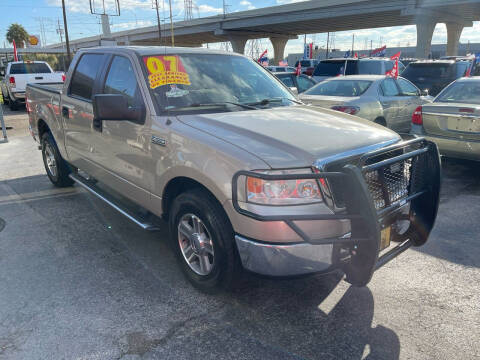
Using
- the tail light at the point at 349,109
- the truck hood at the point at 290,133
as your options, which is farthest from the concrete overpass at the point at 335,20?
the truck hood at the point at 290,133

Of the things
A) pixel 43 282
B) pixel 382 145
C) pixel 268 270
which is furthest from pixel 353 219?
pixel 43 282

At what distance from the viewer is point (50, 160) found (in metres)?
6.08

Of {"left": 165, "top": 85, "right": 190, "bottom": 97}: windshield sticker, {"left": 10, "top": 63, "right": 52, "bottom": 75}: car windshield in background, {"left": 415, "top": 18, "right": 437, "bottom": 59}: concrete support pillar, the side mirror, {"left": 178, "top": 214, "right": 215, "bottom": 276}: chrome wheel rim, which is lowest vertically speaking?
{"left": 178, "top": 214, "right": 215, "bottom": 276}: chrome wheel rim

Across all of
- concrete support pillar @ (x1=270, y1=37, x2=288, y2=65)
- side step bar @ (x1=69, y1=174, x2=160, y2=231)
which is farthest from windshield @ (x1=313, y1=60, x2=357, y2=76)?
concrete support pillar @ (x1=270, y1=37, x2=288, y2=65)

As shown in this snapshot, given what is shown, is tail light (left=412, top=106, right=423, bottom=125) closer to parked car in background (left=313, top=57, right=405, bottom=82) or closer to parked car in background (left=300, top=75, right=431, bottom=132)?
parked car in background (left=300, top=75, right=431, bottom=132)

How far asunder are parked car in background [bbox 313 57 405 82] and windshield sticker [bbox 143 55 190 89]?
1099 cm

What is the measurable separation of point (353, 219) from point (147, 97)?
2045 millimetres

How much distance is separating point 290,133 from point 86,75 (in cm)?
285

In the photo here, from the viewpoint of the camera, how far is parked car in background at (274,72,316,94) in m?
12.6

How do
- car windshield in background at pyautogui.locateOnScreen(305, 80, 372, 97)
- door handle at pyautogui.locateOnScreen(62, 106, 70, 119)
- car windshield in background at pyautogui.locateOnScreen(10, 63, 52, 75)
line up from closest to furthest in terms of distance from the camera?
door handle at pyautogui.locateOnScreen(62, 106, 70, 119) → car windshield in background at pyautogui.locateOnScreen(305, 80, 372, 97) → car windshield in background at pyautogui.locateOnScreen(10, 63, 52, 75)

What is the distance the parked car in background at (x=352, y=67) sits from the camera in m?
13.6

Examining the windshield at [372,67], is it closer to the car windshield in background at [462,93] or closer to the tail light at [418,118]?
the car windshield in background at [462,93]

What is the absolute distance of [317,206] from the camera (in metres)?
2.59

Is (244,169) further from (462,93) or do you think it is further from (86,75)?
(462,93)
